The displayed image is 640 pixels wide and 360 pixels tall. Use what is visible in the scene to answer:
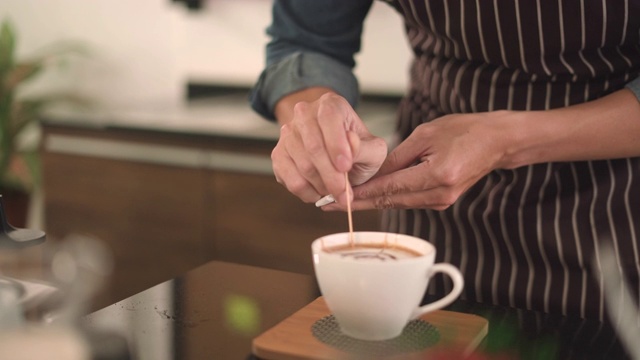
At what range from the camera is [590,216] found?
3.65 feet

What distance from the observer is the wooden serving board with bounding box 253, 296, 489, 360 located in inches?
27.3

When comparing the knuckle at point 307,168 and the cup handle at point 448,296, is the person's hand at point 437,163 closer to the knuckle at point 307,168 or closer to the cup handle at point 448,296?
the knuckle at point 307,168

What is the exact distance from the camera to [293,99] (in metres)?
1.19

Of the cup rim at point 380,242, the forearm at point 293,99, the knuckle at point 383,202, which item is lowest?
the cup rim at point 380,242

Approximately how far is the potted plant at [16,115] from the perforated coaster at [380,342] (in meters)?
2.65

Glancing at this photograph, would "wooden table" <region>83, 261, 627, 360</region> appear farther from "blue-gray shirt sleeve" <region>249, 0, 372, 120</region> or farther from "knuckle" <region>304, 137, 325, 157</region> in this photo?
"blue-gray shirt sleeve" <region>249, 0, 372, 120</region>

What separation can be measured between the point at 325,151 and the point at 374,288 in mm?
187

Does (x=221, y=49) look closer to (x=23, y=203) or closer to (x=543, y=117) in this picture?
(x=23, y=203)

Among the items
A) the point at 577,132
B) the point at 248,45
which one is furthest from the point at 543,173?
the point at 248,45

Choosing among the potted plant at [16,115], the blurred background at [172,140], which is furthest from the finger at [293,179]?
the potted plant at [16,115]

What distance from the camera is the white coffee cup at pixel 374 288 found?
692 millimetres

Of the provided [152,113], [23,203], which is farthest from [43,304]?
[23,203]

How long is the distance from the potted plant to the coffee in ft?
8.58

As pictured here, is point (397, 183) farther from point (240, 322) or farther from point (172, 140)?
point (172, 140)
